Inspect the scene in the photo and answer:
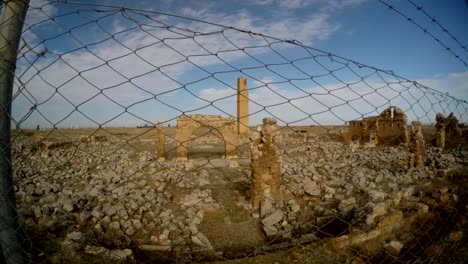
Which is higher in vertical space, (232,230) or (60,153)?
(60,153)

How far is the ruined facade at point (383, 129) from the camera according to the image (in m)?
20.2

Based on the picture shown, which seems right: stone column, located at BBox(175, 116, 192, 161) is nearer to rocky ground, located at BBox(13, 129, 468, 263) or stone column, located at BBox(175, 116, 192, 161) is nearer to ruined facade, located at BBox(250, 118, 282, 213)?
rocky ground, located at BBox(13, 129, 468, 263)

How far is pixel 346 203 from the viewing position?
708cm

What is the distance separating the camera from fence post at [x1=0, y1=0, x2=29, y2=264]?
1.68 metres

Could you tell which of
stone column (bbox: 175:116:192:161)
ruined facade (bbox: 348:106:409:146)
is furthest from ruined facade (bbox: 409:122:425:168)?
stone column (bbox: 175:116:192:161)

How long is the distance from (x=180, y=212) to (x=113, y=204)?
178cm

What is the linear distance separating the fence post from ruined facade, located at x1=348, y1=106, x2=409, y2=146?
20.3 m

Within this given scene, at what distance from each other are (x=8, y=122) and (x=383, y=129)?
24600 millimetres

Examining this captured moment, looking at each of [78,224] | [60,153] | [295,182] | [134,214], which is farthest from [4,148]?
[60,153]

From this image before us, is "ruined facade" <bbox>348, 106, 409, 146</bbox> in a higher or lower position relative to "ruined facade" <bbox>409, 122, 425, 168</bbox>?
higher

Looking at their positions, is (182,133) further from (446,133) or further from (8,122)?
(446,133)

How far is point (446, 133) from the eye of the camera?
20.9m

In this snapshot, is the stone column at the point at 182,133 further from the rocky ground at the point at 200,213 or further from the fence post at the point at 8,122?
the fence post at the point at 8,122

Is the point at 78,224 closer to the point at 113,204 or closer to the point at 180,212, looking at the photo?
the point at 113,204
